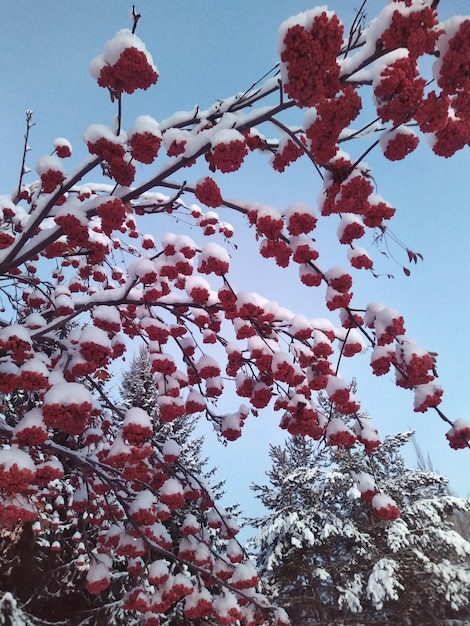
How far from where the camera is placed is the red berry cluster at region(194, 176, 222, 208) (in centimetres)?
309

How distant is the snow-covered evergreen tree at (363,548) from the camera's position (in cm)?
1230

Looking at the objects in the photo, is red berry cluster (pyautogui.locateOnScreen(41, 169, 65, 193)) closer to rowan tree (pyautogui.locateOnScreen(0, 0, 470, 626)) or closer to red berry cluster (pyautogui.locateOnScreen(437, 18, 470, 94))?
rowan tree (pyautogui.locateOnScreen(0, 0, 470, 626))

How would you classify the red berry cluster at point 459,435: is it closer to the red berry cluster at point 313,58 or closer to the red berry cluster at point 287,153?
the red berry cluster at point 287,153

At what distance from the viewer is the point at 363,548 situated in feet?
45.4

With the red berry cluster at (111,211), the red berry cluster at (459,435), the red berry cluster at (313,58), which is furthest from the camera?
the red berry cluster at (459,435)

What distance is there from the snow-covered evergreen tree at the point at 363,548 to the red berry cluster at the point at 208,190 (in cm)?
995

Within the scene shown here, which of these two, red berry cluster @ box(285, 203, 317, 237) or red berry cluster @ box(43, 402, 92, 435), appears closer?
red berry cluster @ box(43, 402, 92, 435)

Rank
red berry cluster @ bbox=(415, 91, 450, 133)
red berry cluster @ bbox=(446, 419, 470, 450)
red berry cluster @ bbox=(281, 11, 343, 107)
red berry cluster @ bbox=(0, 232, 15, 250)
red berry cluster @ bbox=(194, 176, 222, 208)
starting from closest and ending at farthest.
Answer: red berry cluster @ bbox=(281, 11, 343, 107) → red berry cluster @ bbox=(415, 91, 450, 133) → red berry cluster @ bbox=(194, 176, 222, 208) → red berry cluster @ bbox=(446, 419, 470, 450) → red berry cluster @ bbox=(0, 232, 15, 250)

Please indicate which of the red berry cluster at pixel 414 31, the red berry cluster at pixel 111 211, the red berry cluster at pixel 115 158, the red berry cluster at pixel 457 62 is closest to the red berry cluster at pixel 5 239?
the red berry cluster at pixel 111 211

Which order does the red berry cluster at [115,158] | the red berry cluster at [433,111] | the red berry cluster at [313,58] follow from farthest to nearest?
the red berry cluster at [115,158]
the red berry cluster at [433,111]
the red berry cluster at [313,58]

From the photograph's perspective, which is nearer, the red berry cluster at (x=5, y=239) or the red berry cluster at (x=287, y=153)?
the red berry cluster at (x=287, y=153)

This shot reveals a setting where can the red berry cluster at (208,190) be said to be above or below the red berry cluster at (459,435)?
above

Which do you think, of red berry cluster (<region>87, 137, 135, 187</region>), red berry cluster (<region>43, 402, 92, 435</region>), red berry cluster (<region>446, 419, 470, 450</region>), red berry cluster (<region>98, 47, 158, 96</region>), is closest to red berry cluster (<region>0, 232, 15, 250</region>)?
red berry cluster (<region>87, 137, 135, 187</region>)

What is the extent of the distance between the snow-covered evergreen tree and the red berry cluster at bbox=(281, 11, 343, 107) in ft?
35.1
